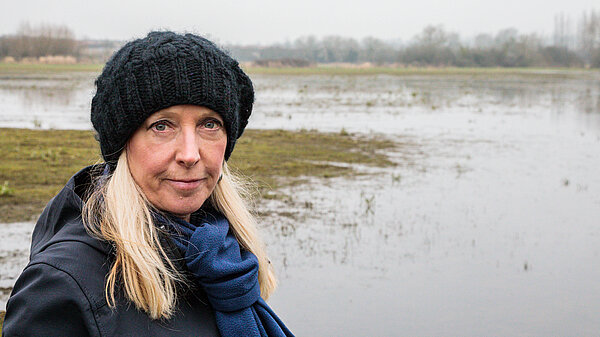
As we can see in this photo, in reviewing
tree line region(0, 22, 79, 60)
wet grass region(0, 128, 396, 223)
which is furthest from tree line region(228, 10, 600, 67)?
wet grass region(0, 128, 396, 223)

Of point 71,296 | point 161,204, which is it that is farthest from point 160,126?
point 71,296

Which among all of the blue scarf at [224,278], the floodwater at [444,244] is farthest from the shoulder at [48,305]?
the floodwater at [444,244]

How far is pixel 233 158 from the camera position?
14.5 m

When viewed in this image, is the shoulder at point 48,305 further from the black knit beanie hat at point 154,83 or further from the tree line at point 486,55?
the tree line at point 486,55

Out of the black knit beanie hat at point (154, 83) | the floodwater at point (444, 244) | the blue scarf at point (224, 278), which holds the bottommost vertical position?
the floodwater at point (444, 244)

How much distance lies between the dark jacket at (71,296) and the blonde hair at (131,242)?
0.03 metres

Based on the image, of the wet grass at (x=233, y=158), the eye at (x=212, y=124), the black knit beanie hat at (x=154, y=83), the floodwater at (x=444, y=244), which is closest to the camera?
the black knit beanie hat at (x=154, y=83)

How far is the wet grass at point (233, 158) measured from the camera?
10703 mm

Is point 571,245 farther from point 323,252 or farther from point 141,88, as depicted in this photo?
point 141,88

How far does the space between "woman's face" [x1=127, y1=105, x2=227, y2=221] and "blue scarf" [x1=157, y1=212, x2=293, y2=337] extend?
8cm

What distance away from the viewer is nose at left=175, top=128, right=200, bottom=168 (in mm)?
2021

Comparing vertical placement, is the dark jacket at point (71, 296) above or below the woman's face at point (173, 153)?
below

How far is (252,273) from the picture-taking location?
2.11 m

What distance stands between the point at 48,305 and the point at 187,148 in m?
0.64
